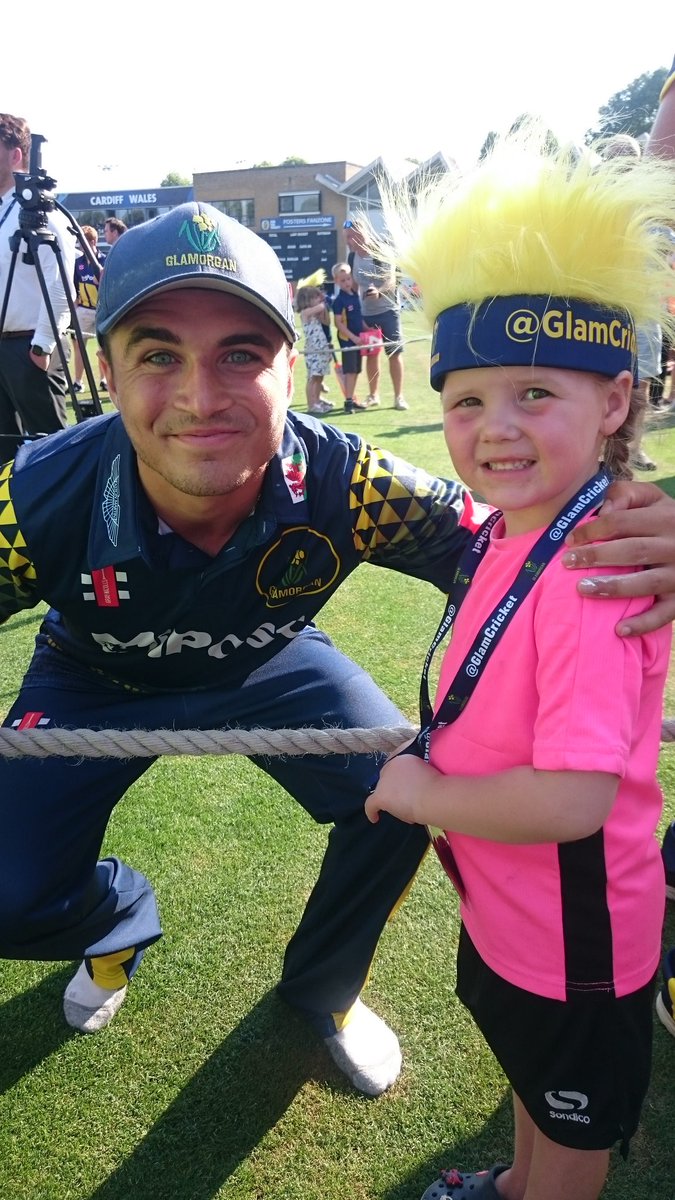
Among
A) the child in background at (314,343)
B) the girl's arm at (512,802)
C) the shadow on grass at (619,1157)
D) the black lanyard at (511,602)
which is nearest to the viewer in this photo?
the girl's arm at (512,802)

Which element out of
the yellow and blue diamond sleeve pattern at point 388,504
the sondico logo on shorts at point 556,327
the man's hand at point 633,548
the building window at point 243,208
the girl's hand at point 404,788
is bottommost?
the girl's hand at point 404,788

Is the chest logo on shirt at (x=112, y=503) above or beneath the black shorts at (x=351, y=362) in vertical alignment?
above

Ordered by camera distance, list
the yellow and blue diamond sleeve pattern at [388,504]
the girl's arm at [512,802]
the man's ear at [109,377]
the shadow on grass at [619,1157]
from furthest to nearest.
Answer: the yellow and blue diamond sleeve pattern at [388,504], the man's ear at [109,377], the shadow on grass at [619,1157], the girl's arm at [512,802]

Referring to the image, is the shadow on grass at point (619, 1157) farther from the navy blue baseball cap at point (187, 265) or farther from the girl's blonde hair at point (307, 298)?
the girl's blonde hair at point (307, 298)

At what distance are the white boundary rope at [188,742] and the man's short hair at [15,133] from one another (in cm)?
420

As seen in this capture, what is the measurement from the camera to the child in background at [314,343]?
1062 cm

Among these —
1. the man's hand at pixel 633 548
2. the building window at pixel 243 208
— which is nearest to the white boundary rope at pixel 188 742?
the man's hand at pixel 633 548

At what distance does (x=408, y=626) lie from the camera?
432cm

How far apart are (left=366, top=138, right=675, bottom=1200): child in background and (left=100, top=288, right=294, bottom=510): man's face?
567 millimetres

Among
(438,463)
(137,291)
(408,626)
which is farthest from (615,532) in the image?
(438,463)

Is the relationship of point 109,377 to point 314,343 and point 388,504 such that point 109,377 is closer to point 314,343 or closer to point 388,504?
point 388,504

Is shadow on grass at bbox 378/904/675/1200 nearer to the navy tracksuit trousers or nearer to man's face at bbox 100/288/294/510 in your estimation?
the navy tracksuit trousers

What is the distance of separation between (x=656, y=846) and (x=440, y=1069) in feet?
3.60

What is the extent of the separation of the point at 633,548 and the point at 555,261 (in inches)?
16.8
